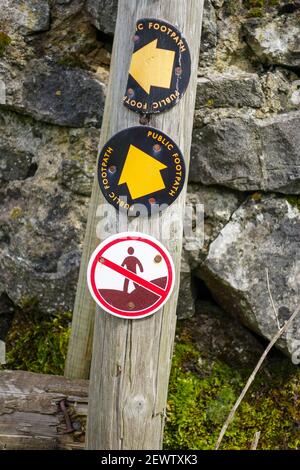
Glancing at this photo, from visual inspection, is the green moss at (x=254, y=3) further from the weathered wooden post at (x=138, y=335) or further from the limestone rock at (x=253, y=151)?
the weathered wooden post at (x=138, y=335)

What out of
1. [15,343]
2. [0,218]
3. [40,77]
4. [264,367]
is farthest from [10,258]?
[264,367]

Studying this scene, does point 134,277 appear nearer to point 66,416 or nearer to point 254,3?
A: point 66,416

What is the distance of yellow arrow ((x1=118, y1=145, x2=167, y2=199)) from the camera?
2162 mm

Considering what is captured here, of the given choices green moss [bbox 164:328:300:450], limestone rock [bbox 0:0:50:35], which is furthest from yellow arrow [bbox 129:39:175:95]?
green moss [bbox 164:328:300:450]

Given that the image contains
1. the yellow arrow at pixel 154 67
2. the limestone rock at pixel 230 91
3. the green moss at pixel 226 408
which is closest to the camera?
the yellow arrow at pixel 154 67

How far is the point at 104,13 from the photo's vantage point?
3223 millimetres

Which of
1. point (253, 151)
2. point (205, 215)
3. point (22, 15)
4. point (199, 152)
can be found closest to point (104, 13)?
point (22, 15)

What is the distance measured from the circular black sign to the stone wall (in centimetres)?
101

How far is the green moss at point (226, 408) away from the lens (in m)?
3.05

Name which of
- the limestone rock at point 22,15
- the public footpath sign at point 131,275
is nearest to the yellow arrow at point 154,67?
the public footpath sign at point 131,275

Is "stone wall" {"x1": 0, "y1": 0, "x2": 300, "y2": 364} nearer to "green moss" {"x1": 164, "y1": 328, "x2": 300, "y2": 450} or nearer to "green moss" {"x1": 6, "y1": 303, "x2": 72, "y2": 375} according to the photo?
"green moss" {"x1": 6, "y1": 303, "x2": 72, "y2": 375}

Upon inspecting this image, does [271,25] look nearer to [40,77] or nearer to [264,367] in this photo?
[40,77]

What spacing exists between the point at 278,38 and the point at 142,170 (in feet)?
4.94

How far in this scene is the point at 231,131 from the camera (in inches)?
123
